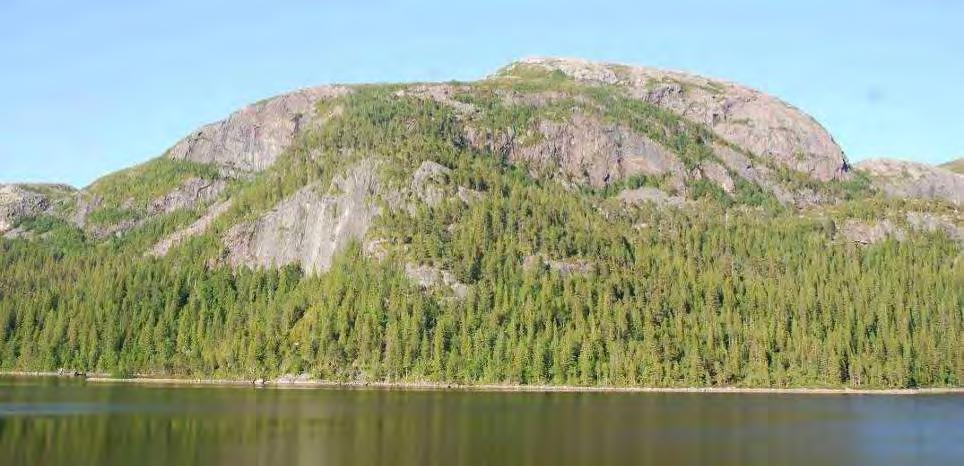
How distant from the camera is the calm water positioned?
3152 inches

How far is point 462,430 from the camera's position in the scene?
100562 mm

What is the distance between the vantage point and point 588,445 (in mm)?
88750

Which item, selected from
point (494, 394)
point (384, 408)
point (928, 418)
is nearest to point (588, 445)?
point (384, 408)

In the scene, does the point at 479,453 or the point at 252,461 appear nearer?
the point at 252,461

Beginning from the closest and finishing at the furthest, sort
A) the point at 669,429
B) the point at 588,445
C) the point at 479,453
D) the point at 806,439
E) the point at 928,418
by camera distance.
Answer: the point at 479,453 < the point at 588,445 < the point at 806,439 < the point at 669,429 < the point at 928,418

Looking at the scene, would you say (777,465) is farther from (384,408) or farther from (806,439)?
(384,408)

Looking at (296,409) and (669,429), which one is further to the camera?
(296,409)

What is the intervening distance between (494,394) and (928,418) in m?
73.4

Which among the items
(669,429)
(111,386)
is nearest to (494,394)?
(669,429)

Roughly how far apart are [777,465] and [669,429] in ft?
91.5

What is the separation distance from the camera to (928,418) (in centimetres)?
12681

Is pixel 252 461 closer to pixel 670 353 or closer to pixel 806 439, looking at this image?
pixel 806 439

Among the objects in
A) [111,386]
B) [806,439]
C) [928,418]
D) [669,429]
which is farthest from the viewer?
[111,386]

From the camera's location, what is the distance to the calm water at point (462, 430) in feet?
263
